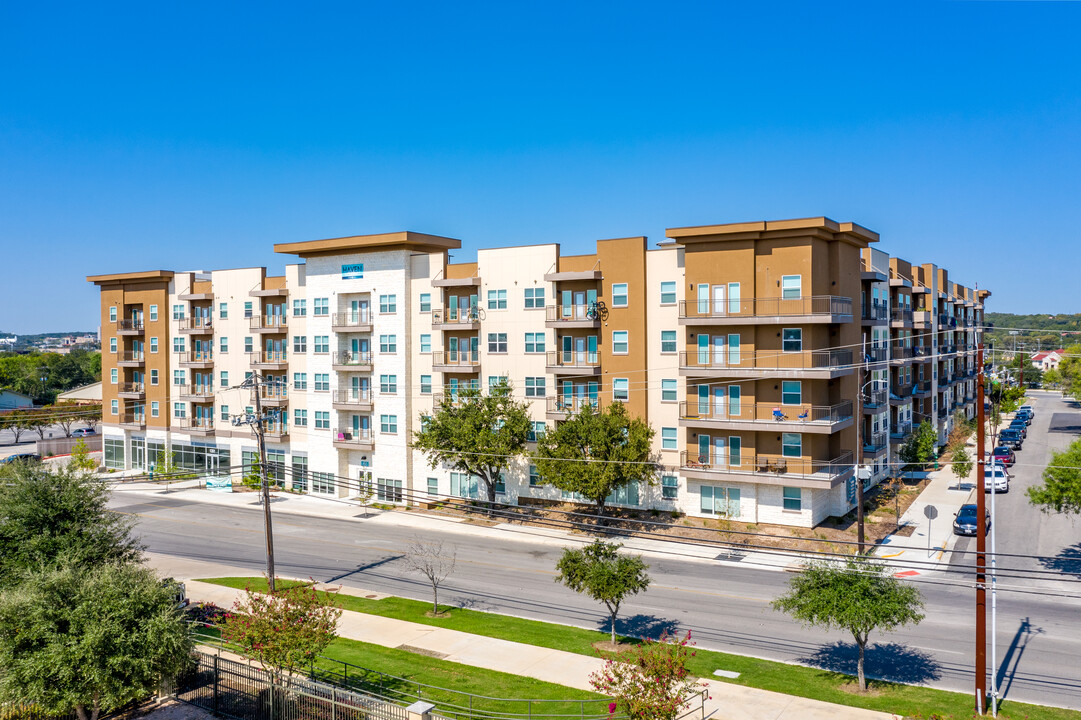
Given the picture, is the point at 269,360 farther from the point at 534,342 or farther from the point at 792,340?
the point at 792,340

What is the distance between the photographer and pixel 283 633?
67.6 ft

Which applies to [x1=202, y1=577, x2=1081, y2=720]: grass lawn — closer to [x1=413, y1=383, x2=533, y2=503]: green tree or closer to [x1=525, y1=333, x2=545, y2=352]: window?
[x1=413, y1=383, x2=533, y2=503]: green tree

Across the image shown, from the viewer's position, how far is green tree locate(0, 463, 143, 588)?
2333 cm

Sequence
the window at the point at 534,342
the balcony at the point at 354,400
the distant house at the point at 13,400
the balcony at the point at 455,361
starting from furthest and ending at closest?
the distant house at the point at 13,400
the balcony at the point at 354,400
the balcony at the point at 455,361
the window at the point at 534,342

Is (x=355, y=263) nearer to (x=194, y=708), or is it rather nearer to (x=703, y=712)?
(x=194, y=708)

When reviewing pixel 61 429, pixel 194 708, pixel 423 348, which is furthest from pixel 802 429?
pixel 61 429

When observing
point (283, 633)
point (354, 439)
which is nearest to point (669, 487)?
point (354, 439)

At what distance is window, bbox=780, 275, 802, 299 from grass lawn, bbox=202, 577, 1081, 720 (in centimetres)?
1798

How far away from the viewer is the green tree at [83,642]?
748 inches

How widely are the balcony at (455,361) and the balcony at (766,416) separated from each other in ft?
46.6

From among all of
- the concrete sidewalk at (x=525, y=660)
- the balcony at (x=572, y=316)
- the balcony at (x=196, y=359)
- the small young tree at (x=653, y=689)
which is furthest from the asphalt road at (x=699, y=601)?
the balcony at (x=196, y=359)

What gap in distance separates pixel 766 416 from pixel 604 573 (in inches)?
695

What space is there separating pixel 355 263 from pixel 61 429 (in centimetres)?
7878

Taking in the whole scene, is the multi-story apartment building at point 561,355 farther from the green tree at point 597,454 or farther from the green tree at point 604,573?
the green tree at point 604,573
